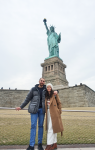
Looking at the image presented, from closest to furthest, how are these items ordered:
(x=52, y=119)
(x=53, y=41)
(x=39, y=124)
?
(x=52, y=119)
(x=39, y=124)
(x=53, y=41)

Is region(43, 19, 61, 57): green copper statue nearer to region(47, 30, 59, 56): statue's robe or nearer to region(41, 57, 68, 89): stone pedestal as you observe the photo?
region(47, 30, 59, 56): statue's robe

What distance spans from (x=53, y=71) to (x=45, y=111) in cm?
2823

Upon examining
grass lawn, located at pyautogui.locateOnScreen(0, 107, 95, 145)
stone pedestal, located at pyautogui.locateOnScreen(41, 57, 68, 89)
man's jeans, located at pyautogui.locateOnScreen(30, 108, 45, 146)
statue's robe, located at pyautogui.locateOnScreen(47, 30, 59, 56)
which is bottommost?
grass lawn, located at pyautogui.locateOnScreen(0, 107, 95, 145)

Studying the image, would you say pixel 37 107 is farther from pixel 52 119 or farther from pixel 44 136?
pixel 44 136

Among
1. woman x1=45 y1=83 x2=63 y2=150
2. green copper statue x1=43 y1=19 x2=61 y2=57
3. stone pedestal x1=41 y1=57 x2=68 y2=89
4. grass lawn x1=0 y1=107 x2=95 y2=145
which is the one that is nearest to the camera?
woman x1=45 y1=83 x2=63 y2=150

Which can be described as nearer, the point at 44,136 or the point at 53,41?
the point at 44,136

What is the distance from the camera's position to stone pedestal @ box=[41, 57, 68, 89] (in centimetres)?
2940

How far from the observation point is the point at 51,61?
105 feet

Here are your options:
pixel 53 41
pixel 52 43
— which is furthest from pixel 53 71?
pixel 53 41

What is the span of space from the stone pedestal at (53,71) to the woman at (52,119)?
83.8ft

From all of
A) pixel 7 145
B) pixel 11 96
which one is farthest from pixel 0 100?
pixel 7 145

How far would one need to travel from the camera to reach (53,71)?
31016 mm

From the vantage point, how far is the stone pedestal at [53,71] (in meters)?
29.4

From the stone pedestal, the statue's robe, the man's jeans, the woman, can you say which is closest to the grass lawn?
the man's jeans
